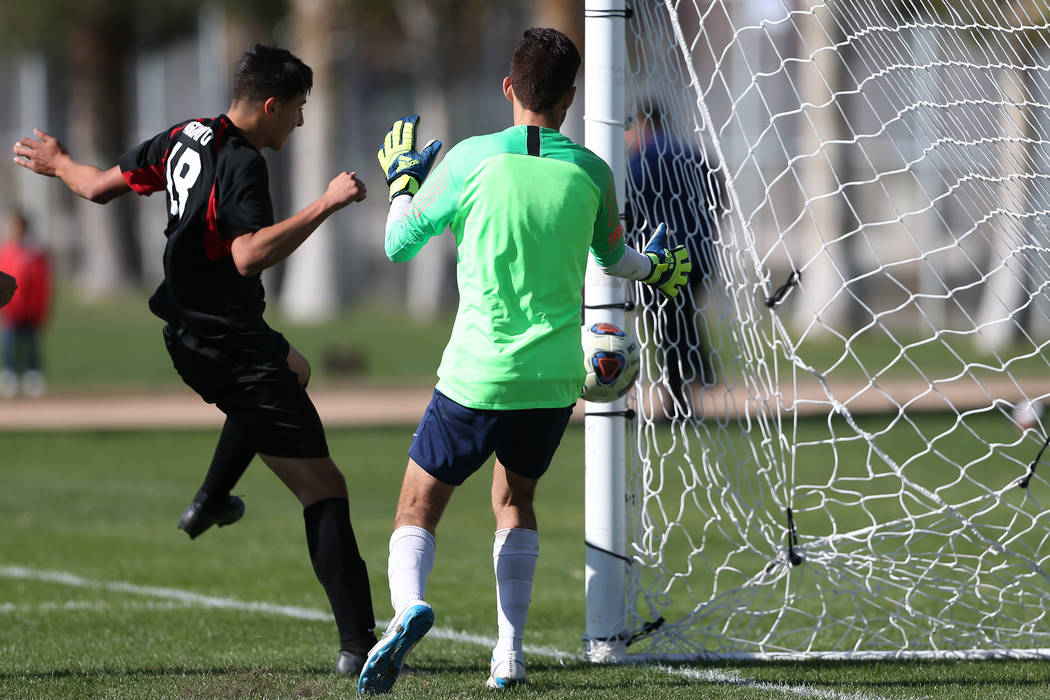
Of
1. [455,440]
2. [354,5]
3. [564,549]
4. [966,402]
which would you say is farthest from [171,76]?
[455,440]

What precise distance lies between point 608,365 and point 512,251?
2.16 feet

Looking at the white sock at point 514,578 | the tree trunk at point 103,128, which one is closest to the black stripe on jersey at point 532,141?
the white sock at point 514,578

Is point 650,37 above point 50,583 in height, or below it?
above

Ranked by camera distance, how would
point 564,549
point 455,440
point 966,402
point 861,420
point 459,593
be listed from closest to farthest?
1. point 455,440
2. point 459,593
3. point 564,549
4. point 861,420
5. point 966,402

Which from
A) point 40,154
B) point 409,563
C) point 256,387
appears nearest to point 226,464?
point 256,387

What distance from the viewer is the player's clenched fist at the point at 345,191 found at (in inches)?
163

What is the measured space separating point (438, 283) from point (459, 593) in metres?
25.8

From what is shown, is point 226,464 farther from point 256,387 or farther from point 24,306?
point 24,306

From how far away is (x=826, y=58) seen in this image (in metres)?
24.4

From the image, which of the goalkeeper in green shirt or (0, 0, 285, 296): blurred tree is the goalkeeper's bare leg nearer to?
the goalkeeper in green shirt

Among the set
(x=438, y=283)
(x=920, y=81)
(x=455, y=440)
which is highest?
(x=920, y=81)

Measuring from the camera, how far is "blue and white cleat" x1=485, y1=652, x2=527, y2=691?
445 cm

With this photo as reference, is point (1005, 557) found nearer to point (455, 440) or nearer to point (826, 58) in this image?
point (455, 440)

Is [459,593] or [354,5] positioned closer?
[459,593]
